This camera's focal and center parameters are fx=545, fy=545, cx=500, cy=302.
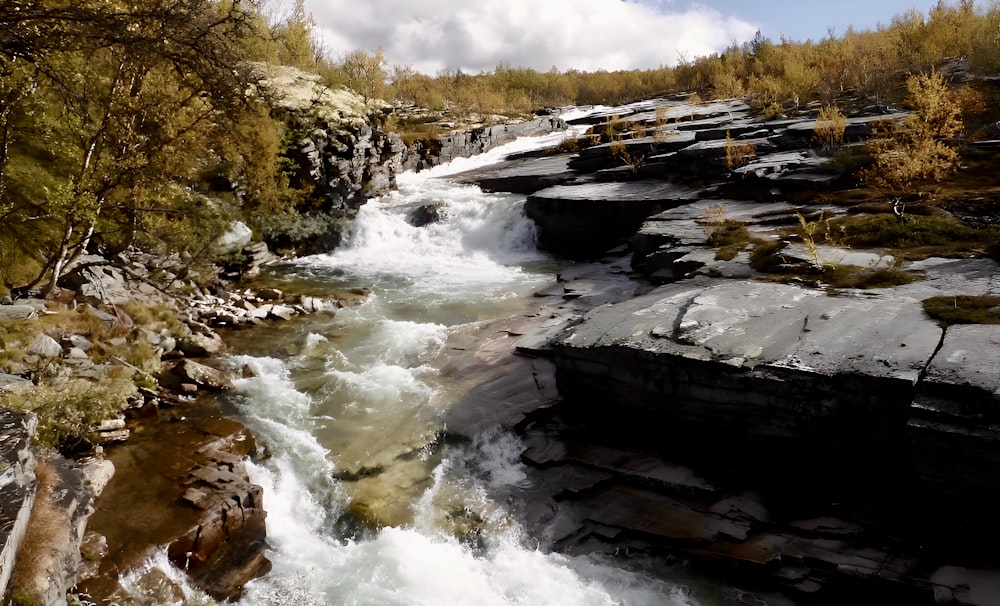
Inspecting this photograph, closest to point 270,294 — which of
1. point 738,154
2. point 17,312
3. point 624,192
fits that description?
point 17,312

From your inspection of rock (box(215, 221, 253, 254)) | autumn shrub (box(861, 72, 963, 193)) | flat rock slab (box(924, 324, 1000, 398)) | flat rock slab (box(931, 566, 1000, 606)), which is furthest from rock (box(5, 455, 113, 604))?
autumn shrub (box(861, 72, 963, 193))

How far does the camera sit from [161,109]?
10742mm

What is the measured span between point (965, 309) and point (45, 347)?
13.4 metres

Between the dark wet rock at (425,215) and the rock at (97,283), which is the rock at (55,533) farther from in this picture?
the dark wet rock at (425,215)

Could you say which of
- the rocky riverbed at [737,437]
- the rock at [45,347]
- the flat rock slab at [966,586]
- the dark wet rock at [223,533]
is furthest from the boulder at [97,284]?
the flat rock slab at [966,586]

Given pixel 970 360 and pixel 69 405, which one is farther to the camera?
pixel 69 405

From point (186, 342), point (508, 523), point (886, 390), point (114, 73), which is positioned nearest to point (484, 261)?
point (186, 342)

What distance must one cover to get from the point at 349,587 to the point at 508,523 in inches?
82.7

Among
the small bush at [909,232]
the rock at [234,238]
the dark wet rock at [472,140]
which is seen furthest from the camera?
the dark wet rock at [472,140]

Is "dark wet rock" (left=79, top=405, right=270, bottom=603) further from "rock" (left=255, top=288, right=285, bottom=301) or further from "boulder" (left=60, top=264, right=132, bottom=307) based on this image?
"rock" (left=255, top=288, right=285, bottom=301)

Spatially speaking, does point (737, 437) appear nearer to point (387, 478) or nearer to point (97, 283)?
point (387, 478)

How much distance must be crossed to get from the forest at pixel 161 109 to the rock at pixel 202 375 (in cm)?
301

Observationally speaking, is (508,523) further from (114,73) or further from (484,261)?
(484,261)

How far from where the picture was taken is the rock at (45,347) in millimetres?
8641
